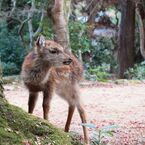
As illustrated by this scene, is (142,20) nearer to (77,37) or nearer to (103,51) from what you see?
(77,37)

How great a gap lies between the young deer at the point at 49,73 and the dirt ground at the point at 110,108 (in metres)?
0.39

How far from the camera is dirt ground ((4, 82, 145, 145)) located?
715 centimetres

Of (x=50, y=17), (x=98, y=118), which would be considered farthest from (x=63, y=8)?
(x=98, y=118)

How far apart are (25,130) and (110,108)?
22.1 ft

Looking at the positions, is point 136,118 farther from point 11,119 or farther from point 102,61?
point 102,61

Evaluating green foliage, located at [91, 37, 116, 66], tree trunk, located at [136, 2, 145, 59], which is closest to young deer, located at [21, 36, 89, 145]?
tree trunk, located at [136, 2, 145, 59]

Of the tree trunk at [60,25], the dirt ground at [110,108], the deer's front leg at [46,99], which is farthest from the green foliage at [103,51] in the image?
the deer's front leg at [46,99]

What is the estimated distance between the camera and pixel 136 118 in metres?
9.05

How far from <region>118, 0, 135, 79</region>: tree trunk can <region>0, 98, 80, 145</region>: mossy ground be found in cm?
1730

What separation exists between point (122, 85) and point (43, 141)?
36.9 ft

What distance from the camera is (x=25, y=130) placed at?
144 inches

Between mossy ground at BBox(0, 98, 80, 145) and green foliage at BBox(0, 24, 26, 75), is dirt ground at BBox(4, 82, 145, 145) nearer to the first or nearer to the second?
mossy ground at BBox(0, 98, 80, 145)

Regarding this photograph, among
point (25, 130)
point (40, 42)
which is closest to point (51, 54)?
point (40, 42)

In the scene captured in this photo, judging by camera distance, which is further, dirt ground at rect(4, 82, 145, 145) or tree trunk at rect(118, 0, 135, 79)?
tree trunk at rect(118, 0, 135, 79)
